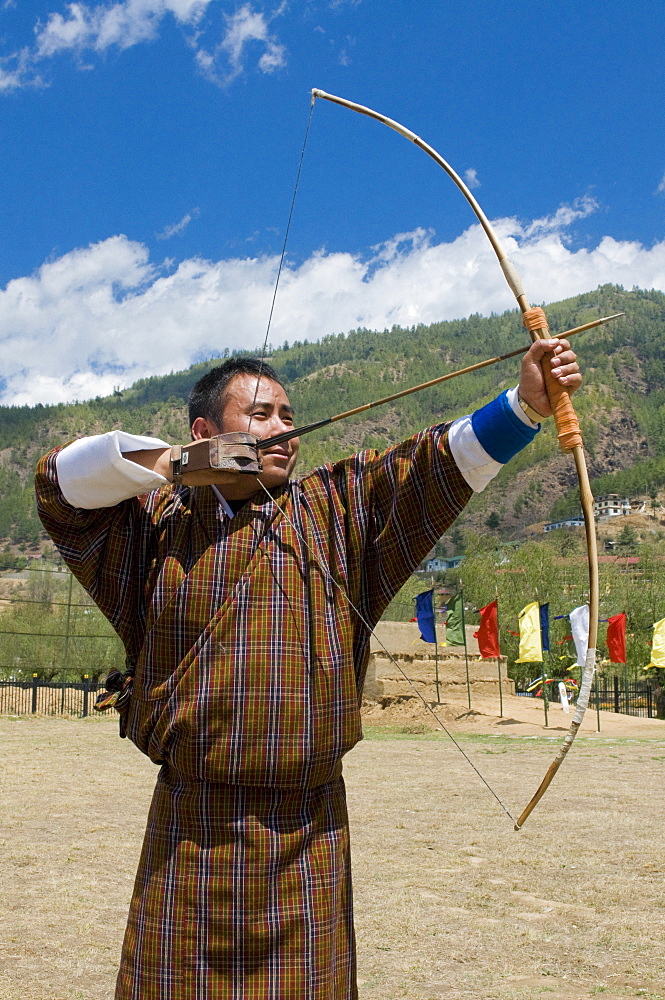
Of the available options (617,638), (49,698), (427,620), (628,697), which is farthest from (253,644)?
(628,697)

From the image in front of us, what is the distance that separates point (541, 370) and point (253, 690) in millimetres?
1028

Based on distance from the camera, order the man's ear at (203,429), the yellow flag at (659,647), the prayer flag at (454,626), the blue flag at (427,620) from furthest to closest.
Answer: the prayer flag at (454,626) < the blue flag at (427,620) < the yellow flag at (659,647) < the man's ear at (203,429)

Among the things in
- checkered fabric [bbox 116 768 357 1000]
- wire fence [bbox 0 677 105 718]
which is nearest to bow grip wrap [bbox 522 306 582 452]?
checkered fabric [bbox 116 768 357 1000]

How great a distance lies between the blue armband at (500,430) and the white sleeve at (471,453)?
0.01 m

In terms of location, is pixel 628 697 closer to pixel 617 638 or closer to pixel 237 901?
pixel 617 638

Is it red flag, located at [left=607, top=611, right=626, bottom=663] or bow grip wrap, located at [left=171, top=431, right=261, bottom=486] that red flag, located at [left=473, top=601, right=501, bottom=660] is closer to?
red flag, located at [left=607, top=611, right=626, bottom=663]

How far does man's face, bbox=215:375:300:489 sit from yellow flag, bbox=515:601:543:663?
18.6m

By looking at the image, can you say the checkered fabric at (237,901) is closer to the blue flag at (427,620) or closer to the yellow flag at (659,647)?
the blue flag at (427,620)

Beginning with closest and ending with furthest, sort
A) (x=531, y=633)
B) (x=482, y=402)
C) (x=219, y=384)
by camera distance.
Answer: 1. (x=219, y=384)
2. (x=531, y=633)
3. (x=482, y=402)

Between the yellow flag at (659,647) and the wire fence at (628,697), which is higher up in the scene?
the yellow flag at (659,647)

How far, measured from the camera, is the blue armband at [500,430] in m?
2.16

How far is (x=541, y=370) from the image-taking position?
210 cm

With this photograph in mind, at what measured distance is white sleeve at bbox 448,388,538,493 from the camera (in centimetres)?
219

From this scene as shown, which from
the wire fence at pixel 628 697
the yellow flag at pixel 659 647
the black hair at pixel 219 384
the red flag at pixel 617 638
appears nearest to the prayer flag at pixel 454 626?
the red flag at pixel 617 638
